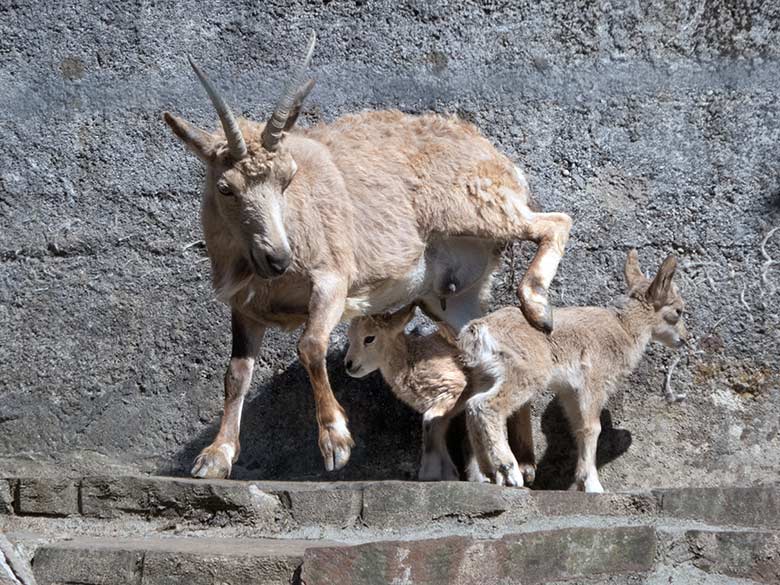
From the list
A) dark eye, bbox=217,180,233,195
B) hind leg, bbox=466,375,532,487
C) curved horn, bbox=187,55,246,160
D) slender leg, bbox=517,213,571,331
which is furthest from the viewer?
slender leg, bbox=517,213,571,331

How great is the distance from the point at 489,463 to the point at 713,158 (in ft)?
7.60

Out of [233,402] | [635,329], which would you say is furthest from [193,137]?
[635,329]

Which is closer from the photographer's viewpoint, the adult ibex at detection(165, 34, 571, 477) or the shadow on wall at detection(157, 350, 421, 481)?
the adult ibex at detection(165, 34, 571, 477)

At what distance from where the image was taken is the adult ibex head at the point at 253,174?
5410 mm

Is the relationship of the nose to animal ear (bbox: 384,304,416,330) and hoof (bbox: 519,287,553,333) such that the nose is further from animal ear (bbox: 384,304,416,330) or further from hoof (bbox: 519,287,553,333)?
hoof (bbox: 519,287,553,333)

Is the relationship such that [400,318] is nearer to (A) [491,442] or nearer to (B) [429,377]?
(B) [429,377]

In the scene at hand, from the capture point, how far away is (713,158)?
6.89 metres

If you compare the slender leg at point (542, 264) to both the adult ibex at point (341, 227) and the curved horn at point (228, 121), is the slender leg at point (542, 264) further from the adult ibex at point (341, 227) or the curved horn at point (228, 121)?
the curved horn at point (228, 121)

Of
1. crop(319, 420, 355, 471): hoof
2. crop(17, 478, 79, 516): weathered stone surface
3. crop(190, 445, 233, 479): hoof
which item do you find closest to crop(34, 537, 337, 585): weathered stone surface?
crop(17, 478, 79, 516): weathered stone surface

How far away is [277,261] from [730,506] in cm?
218

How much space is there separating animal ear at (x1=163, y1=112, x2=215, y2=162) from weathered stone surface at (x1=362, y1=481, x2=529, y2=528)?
171 centimetres

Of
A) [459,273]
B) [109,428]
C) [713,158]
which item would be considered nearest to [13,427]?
[109,428]

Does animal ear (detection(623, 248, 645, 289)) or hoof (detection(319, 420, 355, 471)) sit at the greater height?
animal ear (detection(623, 248, 645, 289))

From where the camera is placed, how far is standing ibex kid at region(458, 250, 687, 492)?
5832 millimetres
